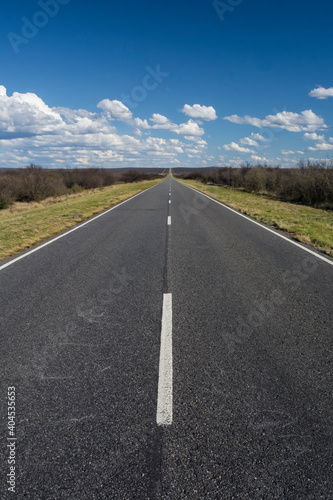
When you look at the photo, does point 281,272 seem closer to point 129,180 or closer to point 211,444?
point 211,444

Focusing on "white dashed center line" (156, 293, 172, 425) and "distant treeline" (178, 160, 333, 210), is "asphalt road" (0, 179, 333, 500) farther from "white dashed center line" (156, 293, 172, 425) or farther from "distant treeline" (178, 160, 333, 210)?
"distant treeline" (178, 160, 333, 210)

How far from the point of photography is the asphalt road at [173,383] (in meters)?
2.11

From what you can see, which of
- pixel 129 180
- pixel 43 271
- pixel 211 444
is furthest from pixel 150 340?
pixel 129 180

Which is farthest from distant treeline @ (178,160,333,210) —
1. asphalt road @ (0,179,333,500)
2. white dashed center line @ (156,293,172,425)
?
white dashed center line @ (156,293,172,425)

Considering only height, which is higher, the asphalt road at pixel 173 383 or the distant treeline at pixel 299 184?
the distant treeline at pixel 299 184

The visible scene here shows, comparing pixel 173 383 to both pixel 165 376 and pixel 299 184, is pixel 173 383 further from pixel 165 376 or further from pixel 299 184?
pixel 299 184

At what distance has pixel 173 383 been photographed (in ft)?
9.92

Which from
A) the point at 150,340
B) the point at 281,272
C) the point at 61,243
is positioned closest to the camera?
the point at 150,340

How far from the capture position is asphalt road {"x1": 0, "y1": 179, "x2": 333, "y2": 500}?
6.91 ft

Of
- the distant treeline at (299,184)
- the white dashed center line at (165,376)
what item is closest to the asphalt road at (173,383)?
the white dashed center line at (165,376)

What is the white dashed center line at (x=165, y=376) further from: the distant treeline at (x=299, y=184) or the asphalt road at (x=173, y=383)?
the distant treeline at (x=299, y=184)

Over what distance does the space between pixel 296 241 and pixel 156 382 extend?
815cm

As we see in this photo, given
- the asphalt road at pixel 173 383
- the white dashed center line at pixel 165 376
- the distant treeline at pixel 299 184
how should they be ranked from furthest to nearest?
1. the distant treeline at pixel 299 184
2. the white dashed center line at pixel 165 376
3. the asphalt road at pixel 173 383

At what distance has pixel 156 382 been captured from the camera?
3033mm
